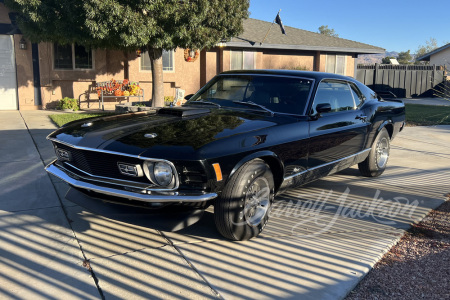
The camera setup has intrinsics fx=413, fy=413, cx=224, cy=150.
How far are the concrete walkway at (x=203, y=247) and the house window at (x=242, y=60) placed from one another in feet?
43.3

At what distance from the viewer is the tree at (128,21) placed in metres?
10.2

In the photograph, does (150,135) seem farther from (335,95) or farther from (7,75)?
(7,75)

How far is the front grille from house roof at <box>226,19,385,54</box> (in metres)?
14.2

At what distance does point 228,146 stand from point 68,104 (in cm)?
1201

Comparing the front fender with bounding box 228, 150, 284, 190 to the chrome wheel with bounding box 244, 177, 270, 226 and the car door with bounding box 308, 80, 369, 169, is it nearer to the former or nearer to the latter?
the chrome wheel with bounding box 244, 177, 270, 226

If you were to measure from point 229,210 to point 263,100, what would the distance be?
1.72 metres

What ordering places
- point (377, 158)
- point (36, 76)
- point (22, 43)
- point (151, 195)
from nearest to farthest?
1. point (151, 195)
2. point (377, 158)
3. point (22, 43)
4. point (36, 76)

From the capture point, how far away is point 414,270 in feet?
11.5

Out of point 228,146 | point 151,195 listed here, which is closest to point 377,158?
point 228,146

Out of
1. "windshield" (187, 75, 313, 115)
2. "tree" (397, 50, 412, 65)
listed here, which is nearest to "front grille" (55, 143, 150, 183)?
"windshield" (187, 75, 313, 115)

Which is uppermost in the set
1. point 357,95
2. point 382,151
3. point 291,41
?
point 291,41

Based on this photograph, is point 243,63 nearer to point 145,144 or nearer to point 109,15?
point 109,15

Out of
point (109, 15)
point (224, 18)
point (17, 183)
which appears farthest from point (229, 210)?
point (224, 18)

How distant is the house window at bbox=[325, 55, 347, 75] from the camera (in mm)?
21578
